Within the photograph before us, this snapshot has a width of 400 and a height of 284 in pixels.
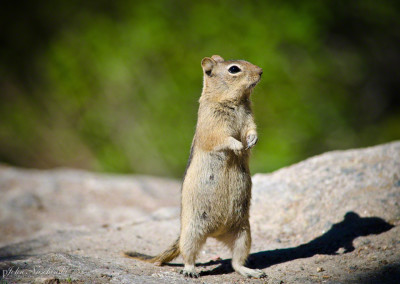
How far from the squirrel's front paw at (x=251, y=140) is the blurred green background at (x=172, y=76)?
486 centimetres

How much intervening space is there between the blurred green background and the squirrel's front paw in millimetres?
4863

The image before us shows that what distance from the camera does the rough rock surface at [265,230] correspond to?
425 centimetres

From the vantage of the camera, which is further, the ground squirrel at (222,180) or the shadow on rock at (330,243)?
the shadow on rock at (330,243)

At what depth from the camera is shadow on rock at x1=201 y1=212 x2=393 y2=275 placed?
4852 millimetres

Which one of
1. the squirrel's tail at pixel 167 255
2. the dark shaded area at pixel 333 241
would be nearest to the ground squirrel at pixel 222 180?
the squirrel's tail at pixel 167 255

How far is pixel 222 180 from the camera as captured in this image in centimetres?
453

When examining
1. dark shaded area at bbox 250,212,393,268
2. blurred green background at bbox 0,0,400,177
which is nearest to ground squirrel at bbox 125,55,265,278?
dark shaded area at bbox 250,212,393,268

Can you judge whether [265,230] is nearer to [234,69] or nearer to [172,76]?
[234,69]

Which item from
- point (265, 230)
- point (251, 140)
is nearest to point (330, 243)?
point (265, 230)

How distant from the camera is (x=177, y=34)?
11023 mm

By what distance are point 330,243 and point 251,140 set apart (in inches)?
55.0

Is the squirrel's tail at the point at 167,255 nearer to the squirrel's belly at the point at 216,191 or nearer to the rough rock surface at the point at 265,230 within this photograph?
the rough rock surface at the point at 265,230

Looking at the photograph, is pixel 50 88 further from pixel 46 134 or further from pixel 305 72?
pixel 305 72

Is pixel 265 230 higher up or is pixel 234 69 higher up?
pixel 234 69
